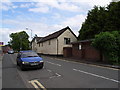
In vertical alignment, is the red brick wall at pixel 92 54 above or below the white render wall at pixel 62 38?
below

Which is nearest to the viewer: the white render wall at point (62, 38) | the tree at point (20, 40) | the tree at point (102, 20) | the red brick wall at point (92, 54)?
the red brick wall at point (92, 54)

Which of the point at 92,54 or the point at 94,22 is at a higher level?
the point at 94,22

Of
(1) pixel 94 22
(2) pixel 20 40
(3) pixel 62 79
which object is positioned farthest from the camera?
(2) pixel 20 40

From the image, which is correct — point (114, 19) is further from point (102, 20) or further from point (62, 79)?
point (62, 79)

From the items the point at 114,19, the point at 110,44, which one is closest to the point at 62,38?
the point at 114,19

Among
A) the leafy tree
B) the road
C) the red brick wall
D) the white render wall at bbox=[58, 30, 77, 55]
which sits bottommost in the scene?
the road

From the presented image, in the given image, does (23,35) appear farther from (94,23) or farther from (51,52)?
(94,23)

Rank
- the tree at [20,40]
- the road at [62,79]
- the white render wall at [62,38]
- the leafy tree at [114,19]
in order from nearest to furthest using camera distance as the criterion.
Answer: the road at [62,79] → the leafy tree at [114,19] → the white render wall at [62,38] → the tree at [20,40]

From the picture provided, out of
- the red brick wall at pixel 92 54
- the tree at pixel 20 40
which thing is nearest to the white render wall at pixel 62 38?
the red brick wall at pixel 92 54

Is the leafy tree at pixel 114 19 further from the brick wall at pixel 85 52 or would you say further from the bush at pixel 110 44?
the bush at pixel 110 44

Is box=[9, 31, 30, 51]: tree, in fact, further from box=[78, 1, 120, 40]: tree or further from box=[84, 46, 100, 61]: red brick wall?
box=[84, 46, 100, 61]: red brick wall

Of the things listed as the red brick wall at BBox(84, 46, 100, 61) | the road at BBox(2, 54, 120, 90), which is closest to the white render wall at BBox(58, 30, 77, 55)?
the red brick wall at BBox(84, 46, 100, 61)

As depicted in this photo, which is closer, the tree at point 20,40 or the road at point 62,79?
the road at point 62,79

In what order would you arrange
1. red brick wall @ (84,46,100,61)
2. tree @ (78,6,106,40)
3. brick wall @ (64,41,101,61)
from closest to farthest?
red brick wall @ (84,46,100,61) → brick wall @ (64,41,101,61) → tree @ (78,6,106,40)
